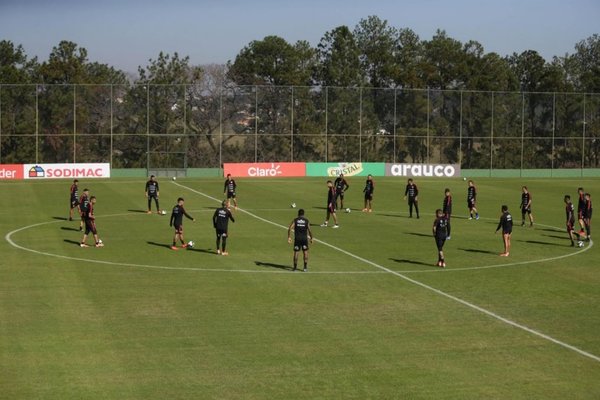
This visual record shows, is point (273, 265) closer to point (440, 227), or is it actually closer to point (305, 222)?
point (305, 222)

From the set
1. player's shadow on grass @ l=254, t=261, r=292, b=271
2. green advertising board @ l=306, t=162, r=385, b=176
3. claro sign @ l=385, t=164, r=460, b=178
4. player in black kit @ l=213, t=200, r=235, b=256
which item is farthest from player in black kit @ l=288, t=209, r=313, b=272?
claro sign @ l=385, t=164, r=460, b=178

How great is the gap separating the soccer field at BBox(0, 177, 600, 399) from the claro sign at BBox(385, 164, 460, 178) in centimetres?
4419

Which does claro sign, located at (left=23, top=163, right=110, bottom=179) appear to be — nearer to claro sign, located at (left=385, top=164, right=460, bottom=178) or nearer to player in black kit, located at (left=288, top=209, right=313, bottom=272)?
claro sign, located at (left=385, top=164, right=460, bottom=178)

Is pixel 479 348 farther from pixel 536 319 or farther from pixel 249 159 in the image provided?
pixel 249 159

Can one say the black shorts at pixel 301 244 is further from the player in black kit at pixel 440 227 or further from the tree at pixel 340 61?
A: the tree at pixel 340 61

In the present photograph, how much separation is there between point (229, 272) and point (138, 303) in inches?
224

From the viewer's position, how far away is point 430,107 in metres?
96.1

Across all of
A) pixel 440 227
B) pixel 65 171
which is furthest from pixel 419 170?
pixel 440 227

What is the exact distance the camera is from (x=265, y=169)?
273 feet

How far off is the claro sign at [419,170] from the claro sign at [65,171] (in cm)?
2870

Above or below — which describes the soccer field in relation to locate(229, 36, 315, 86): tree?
below

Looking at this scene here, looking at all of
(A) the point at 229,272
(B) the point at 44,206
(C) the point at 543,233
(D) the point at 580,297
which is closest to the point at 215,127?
(B) the point at 44,206

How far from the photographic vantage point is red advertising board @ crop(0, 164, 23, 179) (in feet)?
254

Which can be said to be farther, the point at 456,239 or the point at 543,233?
the point at 543,233
